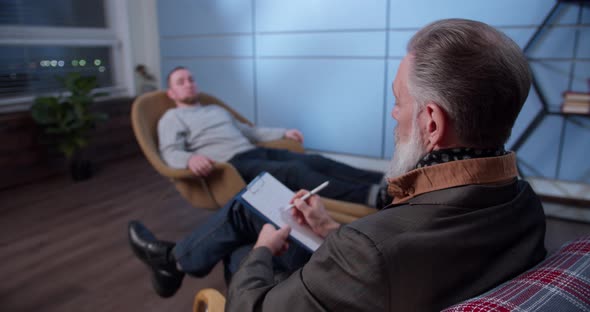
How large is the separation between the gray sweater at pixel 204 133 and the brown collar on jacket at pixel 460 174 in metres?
1.93

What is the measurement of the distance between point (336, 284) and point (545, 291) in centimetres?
31

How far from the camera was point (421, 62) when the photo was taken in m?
0.81

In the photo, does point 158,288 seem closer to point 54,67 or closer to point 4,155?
point 4,155

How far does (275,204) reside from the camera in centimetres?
135

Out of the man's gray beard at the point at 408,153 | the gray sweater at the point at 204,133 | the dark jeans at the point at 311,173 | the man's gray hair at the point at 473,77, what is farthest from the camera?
the gray sweater at the point at 204,133

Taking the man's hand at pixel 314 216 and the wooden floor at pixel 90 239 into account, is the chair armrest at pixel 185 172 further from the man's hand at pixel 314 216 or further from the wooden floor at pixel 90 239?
the man's hand at pixel 314 216

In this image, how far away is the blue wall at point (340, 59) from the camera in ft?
9.55

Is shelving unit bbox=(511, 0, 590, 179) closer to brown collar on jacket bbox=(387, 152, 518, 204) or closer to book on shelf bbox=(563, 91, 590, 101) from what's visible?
book on shelf bbox=(563, 91, 590, 101)

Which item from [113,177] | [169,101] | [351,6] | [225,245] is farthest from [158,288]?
[351,6]

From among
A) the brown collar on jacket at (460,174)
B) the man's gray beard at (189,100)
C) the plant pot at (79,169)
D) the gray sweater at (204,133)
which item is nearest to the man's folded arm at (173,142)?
the gray sweater at (204,133)

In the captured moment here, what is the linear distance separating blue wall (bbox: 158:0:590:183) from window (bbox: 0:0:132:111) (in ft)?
1.67

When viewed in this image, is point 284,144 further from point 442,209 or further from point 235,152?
point 442,209

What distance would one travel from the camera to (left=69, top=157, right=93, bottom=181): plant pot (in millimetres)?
3744

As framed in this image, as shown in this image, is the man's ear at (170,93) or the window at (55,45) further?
the window at (55,45)
